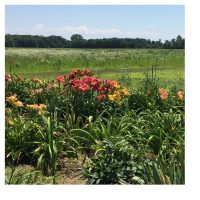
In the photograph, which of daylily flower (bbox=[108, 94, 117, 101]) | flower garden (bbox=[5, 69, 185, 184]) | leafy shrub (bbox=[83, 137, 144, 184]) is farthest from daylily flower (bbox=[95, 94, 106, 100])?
leafy shrub (bbox=[83, 137, 144, 184])

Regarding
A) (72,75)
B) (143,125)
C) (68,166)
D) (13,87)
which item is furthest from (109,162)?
(13,87)

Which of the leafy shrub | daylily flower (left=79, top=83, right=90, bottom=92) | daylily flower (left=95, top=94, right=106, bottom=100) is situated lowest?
the leafy shrub

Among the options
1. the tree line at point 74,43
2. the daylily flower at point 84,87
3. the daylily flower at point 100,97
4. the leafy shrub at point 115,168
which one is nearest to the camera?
the leafy shrub at point 115,168

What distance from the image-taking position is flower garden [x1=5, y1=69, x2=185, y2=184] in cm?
340

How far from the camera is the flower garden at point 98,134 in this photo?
3400 mm

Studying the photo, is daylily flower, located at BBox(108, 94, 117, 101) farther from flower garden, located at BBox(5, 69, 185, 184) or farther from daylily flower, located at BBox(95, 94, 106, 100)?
daylily flower, located at BBox(95, 94, 106, 100)

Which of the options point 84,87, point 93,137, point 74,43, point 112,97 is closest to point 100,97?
point 112,97

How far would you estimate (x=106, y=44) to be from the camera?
34.4m

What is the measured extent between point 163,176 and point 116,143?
2.68ft

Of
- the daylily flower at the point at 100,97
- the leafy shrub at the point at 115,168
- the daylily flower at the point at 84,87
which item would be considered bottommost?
the leafy shrub at the point at 115,168

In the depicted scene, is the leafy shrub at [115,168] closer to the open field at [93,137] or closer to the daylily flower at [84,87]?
the open field at [93,137]

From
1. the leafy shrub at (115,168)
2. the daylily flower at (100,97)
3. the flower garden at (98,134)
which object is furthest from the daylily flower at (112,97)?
the leafy shrub at (115,168)

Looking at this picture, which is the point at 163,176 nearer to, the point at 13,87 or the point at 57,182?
the point at 57,182

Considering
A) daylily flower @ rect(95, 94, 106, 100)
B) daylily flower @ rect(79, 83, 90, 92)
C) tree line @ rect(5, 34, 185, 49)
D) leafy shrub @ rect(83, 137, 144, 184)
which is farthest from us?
tree line @ rect(5, 34, 185, 49)
